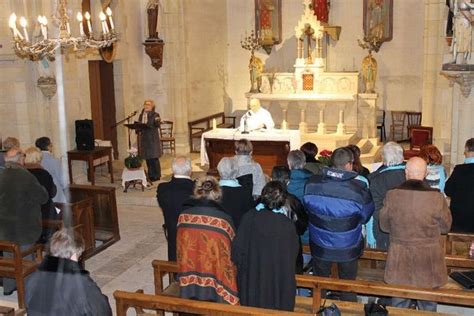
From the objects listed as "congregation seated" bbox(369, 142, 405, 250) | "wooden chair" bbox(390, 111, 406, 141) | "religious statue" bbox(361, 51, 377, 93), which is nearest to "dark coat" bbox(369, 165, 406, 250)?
"congregation seated" bbox(369, 142, 405, 250)

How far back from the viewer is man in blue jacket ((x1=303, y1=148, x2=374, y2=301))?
4.77 m

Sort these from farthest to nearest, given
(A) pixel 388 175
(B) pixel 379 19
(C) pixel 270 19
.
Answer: (C) pixel 270 19 → (B) pixel 379 19 → (A) pixel 388 175

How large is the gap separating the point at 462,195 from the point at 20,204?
14.1 ft

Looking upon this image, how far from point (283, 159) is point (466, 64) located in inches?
136

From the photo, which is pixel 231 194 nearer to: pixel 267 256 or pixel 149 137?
pixel 267 256

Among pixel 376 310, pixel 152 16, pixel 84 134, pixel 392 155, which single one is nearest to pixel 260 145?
pixel 84 134

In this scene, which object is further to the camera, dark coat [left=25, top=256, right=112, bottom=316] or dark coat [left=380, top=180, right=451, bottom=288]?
dark coat [left=380, top=180, right=451, bottom=288]

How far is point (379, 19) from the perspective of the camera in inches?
604

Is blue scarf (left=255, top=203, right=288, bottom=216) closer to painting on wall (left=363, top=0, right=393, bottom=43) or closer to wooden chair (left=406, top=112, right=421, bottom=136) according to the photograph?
wooden chair (left=406, top=112, right=421, bottom=136)

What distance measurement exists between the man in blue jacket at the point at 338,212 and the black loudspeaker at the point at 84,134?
22.3 feet

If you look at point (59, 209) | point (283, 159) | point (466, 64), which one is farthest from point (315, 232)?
point (283, 159)

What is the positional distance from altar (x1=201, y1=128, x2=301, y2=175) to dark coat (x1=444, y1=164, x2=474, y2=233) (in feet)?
15.8

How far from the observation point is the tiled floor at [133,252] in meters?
6.79

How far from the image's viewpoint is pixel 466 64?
8.77m
